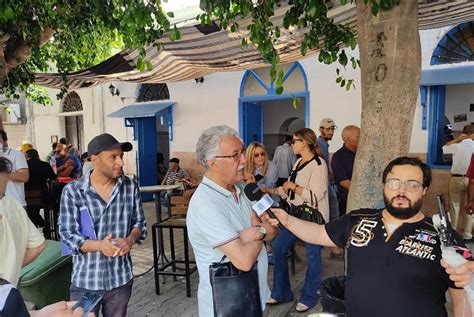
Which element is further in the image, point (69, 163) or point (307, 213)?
point (69, 163)

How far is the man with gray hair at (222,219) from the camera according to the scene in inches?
67.0

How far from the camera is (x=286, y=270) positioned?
138 inches

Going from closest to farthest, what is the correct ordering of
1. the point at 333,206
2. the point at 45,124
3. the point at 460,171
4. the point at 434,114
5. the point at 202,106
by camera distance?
the point at 333,206, the point at 460,171, the point at 434,114, the point at 202,106, the point at 45,124

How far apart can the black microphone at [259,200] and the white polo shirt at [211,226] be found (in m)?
0.09

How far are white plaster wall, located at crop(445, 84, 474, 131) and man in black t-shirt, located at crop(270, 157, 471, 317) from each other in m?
7.80

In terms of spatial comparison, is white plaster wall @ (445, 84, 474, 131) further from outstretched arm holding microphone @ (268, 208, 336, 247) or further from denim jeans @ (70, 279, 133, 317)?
denim jeans @ (70, 279, 133, 317)

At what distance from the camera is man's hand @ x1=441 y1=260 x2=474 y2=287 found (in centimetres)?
153

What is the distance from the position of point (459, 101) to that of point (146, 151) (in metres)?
7.99

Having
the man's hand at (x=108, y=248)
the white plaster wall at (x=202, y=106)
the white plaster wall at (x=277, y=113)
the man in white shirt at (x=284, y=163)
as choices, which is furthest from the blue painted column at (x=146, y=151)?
the man's hand at (x=108, y=248)

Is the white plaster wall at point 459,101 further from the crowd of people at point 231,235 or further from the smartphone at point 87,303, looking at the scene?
the smartphone at point 87,303

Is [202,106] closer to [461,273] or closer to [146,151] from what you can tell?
[146,151]

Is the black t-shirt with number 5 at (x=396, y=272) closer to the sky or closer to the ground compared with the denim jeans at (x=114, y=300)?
closer to the sky

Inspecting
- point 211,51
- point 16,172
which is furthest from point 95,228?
point 211,51

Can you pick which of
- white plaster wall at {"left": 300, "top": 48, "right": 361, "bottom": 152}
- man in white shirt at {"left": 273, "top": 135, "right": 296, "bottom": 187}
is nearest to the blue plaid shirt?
man in white shirt at {"left": 273, "top": 135, "right": 296, "bottom": 187}
